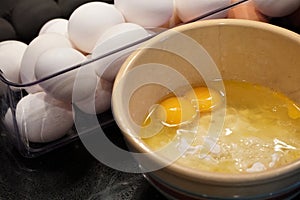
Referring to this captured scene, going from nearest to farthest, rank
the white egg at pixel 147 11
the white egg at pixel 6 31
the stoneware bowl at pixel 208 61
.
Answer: the stoneware bowl at pixel 208 61 < the white egg at pixel 147 11 < the white egg at pixel 6 31

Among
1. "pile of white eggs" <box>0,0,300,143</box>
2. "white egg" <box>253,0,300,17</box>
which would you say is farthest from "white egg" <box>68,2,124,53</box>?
"white egg" <box>253,0,300,17</box>

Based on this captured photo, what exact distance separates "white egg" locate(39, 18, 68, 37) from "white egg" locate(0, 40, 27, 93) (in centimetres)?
6

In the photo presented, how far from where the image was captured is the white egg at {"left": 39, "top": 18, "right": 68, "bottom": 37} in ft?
2.49

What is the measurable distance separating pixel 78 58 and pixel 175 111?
157 millimetres

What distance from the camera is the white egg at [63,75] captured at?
0.64m

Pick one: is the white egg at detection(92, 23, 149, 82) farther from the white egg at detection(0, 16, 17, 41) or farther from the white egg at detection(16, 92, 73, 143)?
the white egg at detection(0, 16, 17, 41)

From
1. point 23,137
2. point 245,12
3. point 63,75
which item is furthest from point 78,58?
point 245,12

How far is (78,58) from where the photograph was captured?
0.66 metres

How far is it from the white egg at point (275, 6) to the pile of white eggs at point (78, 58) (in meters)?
0.06

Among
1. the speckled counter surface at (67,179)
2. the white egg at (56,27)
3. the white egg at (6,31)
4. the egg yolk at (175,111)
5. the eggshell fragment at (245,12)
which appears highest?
the eggshell fragment at (245,12)

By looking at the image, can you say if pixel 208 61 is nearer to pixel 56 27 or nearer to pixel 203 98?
pixel 203 98

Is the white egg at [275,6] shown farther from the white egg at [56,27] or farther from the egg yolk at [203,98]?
the white egg at [56,27]

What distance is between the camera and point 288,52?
65 cm

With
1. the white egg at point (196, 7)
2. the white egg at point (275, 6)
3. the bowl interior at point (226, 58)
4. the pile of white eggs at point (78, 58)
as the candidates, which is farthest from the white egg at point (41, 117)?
the white egg at point (275, 6)
